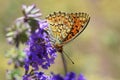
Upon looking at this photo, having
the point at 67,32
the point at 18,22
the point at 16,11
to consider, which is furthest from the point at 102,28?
the point at 18,22

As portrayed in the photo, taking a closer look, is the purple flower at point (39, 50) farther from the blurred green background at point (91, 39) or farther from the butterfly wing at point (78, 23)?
the blurred green background at point (91, 39)

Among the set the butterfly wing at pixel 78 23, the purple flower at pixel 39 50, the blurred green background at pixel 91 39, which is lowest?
the purple flower at pixel 39 50

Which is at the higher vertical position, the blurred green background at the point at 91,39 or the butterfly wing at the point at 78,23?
the blurred green background at the point at 91,39

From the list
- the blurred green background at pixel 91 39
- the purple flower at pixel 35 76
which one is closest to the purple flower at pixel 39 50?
the purple flower at pixel 35 76

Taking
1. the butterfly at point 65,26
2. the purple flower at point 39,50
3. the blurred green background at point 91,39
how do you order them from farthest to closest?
the blurred green background at point 91,39
the butterfly at point 65,26
the purple flower at point 39,50

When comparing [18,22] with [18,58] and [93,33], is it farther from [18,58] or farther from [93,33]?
[93,33]

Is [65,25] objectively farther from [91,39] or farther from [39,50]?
[91,39]

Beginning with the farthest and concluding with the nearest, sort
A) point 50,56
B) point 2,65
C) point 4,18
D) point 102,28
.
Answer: point 102,28 < point 4,18 < point 2,65 < point 50,56

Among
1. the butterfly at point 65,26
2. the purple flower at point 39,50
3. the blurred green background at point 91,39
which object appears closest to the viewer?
the purple flower at point 39,50

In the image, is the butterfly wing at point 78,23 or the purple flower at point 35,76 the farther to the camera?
the butterfly wing at point 78,23
